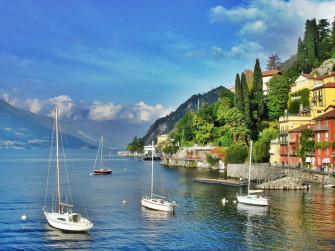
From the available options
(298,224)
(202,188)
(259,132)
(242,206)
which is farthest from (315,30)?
(298,224)

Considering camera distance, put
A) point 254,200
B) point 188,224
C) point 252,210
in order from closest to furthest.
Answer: point 188,224 < point 252,210 < point 254,200

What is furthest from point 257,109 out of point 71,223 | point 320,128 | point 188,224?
point 71,223

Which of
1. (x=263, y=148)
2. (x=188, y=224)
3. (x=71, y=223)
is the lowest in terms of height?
(x=188, y=224)

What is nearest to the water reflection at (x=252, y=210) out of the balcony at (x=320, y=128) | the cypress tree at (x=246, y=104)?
the balcony at (x=320, y=128)

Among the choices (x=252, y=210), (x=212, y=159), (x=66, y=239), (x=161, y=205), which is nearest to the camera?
(x=66, y=239)

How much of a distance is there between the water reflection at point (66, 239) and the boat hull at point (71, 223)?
520 mm

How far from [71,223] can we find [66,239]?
210 cm

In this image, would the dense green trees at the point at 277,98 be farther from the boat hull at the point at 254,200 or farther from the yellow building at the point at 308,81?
the boat hull at the point at 254,200

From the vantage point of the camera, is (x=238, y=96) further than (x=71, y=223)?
Yes

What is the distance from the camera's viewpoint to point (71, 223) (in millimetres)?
38500

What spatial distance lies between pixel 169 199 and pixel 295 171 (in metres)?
29.8

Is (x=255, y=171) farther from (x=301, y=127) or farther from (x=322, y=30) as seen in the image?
(x=322, y=30)

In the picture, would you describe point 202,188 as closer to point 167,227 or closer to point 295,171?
point 295,171

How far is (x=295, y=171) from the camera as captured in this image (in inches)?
2899
